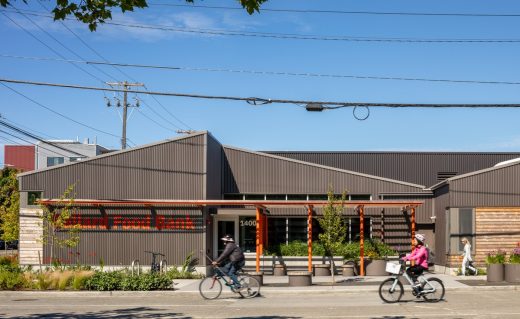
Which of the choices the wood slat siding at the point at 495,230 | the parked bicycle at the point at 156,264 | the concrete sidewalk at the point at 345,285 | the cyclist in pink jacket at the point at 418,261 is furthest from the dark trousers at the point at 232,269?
the wood slat siding at the point at 495,230

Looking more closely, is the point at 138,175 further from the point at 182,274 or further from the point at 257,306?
the point at 257,306

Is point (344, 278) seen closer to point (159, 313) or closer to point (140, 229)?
point (140, 229)

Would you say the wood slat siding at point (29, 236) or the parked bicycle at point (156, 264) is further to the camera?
the wood slat siding at point (29, 236)

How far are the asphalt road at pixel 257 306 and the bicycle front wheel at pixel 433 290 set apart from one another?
0.30 meters

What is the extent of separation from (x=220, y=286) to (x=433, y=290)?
5996mm

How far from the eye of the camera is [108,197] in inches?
1174

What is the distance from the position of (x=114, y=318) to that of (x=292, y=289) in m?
7.95

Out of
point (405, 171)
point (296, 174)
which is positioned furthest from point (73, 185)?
point (405, 171)

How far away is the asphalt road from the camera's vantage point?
16297 mm

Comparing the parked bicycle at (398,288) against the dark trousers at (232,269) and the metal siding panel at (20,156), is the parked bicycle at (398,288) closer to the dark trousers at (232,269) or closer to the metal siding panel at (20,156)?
the dark trousers at (232,269)

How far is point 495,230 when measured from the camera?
96.7 ft

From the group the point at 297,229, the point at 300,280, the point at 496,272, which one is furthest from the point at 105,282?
the point at 496,272

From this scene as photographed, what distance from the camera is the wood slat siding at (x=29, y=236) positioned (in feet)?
97.1

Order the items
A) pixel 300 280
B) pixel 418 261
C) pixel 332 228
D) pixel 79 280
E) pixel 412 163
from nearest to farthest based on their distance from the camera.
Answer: pixel 418 261 < pixel 79 280 < pixel 300 280 < pixel 332 228 < pixel 412 163
